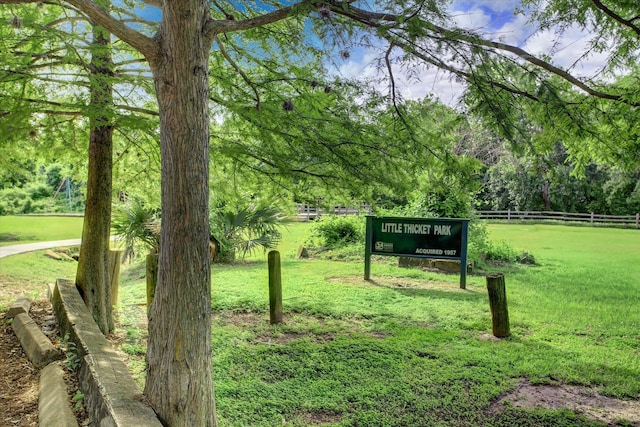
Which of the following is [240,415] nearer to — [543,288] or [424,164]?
[424,164]

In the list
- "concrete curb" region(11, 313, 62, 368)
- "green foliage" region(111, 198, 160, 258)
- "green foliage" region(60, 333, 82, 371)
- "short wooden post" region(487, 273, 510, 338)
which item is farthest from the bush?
"green foliage" region(60, 333, 82, 371)

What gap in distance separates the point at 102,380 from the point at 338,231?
11.3m

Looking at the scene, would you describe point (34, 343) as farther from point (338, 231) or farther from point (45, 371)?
point (338, 231)

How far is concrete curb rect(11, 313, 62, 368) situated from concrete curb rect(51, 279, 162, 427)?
226mm

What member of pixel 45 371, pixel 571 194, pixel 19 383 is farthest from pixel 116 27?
pixel 571 194

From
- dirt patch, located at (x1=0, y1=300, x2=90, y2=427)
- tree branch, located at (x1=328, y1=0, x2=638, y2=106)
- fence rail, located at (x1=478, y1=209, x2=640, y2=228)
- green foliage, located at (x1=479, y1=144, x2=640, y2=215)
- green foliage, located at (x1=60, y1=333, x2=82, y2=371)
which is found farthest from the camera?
green foliage, located at (x1=479, y1=144, x2=640, y2=215)

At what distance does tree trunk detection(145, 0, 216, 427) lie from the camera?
3158 mm

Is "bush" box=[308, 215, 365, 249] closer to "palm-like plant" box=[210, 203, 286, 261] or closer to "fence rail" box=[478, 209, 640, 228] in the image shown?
"palm-like plant" box=[210, 203, 286, 261]

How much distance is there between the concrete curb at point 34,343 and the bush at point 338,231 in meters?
9.72

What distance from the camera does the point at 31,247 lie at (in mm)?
13844

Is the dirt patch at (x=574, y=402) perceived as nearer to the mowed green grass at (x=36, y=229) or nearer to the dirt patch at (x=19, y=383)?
the dirt patch at (x=19, y=383)

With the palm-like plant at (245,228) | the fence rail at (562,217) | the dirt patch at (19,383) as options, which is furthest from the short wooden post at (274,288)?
the fence rail at (562,217)

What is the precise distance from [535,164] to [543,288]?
6518mm

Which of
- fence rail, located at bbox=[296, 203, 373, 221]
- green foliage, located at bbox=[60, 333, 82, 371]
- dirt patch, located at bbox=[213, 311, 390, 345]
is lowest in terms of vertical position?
dirt patch, located at bbox=[213, 311, 390, 345]
